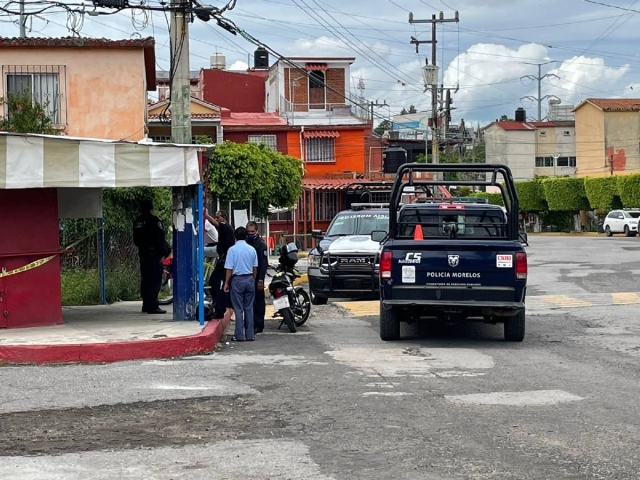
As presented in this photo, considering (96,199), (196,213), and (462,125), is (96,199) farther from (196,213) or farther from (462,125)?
(462,125)

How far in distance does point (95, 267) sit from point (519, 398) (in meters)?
14.1

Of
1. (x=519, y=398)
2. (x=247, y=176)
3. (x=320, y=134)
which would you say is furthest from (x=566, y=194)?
(x=519, y=398)

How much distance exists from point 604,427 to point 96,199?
11466 mm

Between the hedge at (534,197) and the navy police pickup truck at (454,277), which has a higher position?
the hedge at (534,197)

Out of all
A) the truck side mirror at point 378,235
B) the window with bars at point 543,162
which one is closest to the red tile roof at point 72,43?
the truck side mirror at point 378,235

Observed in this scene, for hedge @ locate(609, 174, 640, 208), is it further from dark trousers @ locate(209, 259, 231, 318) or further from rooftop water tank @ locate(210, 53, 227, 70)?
dark trousers @ locate(209, 259, 231, 318)

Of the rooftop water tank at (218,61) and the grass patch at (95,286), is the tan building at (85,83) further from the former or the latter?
the rooftop water tank at (218,61)

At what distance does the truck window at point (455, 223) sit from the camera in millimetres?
15602

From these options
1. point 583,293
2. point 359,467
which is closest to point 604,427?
point 359,467

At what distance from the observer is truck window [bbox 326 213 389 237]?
22250 millimetres

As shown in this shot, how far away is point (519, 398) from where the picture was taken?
998 cm

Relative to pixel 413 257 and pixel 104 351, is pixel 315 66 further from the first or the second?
pixel 104 351

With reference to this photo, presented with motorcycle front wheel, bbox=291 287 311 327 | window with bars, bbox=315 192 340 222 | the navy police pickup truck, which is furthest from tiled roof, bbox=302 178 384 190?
the navy police pickup truck

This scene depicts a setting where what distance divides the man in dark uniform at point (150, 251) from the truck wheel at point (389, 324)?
4.30 metres
